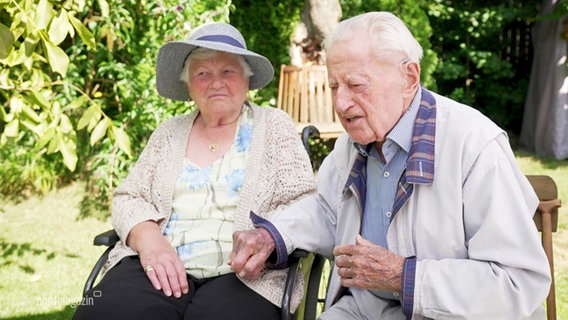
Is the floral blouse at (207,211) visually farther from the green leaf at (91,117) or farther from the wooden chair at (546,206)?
the wooden chair at (546,206)

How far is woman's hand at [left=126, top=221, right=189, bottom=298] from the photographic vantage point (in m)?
2.29

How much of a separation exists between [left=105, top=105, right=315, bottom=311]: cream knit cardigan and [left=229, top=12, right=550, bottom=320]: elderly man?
1.40ft

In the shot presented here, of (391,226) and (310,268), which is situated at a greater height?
(391,226)

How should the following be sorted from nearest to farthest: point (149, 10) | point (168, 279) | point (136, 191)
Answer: point (168, 279)
point (136, 191)
point (149, 10)

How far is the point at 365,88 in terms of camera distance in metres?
1.83

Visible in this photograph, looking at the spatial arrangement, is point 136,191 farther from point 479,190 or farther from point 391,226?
point 479,190

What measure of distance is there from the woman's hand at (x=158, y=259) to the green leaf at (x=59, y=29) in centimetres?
74

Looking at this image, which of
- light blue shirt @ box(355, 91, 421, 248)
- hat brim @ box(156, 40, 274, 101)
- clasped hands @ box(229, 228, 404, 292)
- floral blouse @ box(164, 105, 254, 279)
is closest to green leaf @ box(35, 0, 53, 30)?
hat brim @ box(156, 40, 274, 101)

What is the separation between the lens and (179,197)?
2594mm

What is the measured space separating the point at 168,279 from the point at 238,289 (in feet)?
0.83

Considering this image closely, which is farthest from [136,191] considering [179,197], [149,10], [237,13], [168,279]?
[237,13]

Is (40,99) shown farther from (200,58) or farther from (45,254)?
(45,254)

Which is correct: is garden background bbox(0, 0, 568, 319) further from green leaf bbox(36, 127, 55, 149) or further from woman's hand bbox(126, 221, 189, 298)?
woman's hand bbox(126, 221, 189, 298)

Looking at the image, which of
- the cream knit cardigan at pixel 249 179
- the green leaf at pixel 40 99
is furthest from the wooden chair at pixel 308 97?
the green leaf at pixel 40 99
